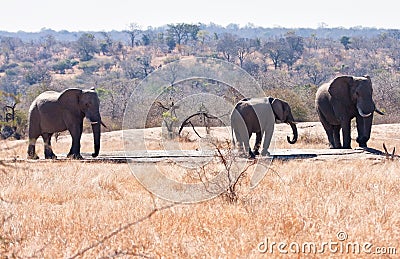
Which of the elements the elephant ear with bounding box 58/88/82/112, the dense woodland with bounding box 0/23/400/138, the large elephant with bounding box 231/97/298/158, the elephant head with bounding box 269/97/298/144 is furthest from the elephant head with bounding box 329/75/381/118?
the dense woodland with bounding box 0/23/400/138

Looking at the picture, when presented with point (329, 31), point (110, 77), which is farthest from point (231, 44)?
point (329, 31)

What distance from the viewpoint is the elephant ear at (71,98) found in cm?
1494

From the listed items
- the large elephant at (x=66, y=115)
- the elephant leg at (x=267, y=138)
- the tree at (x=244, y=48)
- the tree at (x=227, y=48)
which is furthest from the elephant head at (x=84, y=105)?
the tree at (x=227, y=48)

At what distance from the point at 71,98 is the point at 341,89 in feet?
23.1

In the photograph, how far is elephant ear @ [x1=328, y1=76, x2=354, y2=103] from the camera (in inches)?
661

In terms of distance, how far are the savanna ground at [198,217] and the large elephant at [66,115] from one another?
4300mm

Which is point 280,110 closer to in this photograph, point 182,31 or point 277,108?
point 277,108

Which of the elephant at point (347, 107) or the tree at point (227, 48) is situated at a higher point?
the tree at point (227, 48)

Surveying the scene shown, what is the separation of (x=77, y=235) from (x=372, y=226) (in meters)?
2.74

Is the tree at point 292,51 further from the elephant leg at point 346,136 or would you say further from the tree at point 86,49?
the elephant leg at point 346,136

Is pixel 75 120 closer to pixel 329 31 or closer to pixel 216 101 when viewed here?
pixel 216 101

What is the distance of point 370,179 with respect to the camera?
919 centimetres

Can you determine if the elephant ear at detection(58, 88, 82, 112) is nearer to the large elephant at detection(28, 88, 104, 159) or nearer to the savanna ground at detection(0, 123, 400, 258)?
the large elephant at detection(28, 88, 104, 159)

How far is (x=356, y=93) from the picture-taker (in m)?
16.3
